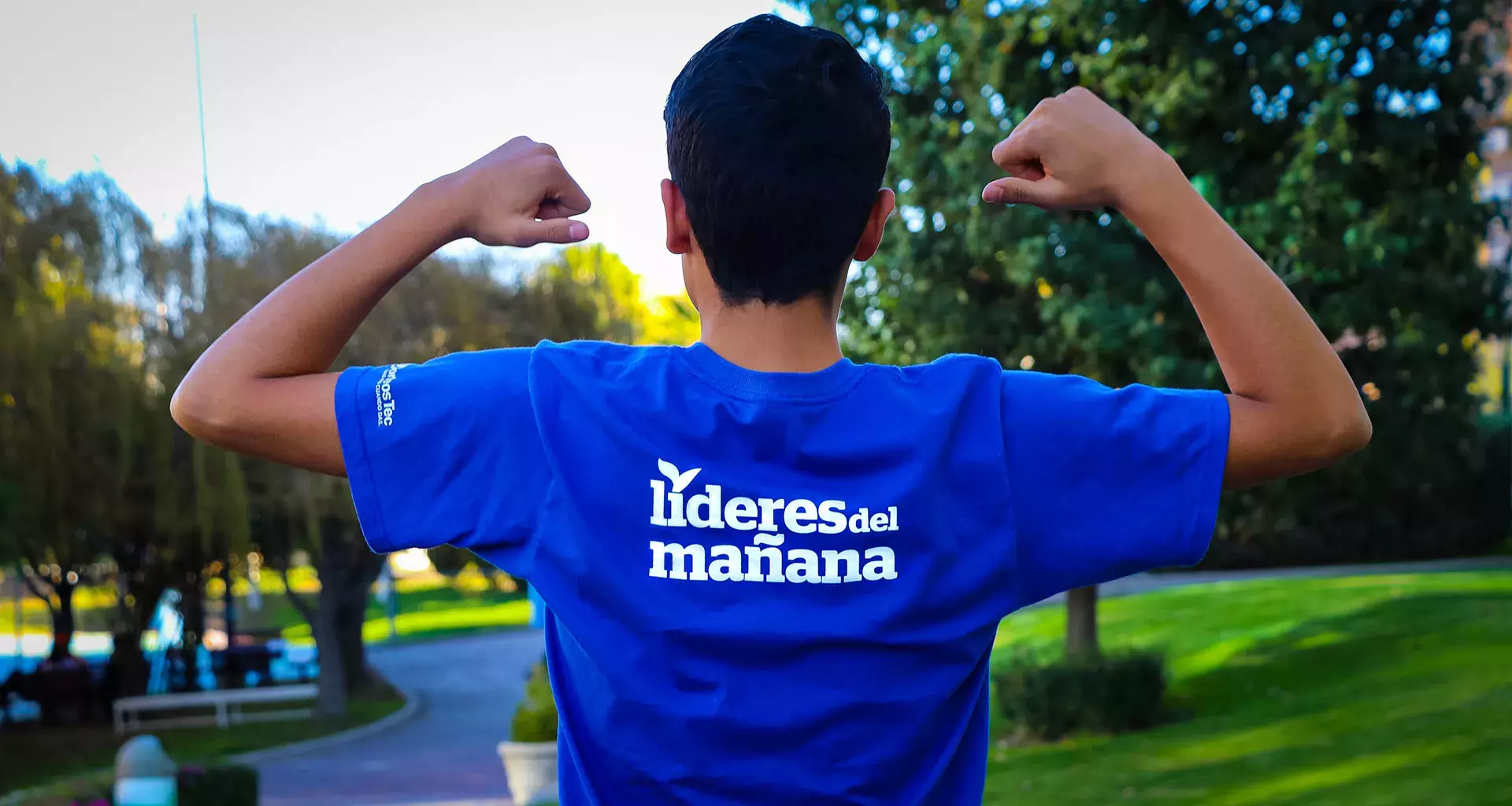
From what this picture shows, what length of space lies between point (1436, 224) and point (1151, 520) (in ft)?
39.6

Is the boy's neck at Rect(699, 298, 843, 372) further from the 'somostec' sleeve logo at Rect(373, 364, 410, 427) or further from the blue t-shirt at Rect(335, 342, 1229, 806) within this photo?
the 'somostec' sleeve logo at Rect(373, 364, 410, 427)

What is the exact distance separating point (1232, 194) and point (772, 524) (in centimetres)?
1164

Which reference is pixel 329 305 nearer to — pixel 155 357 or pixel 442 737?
pixel 155 357

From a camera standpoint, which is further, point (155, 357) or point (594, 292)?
point (594, 292)

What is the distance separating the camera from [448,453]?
1.33 m

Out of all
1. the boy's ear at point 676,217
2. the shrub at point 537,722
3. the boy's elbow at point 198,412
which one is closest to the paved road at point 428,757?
the shrub at point 537,722

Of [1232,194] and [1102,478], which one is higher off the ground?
[1232,194]

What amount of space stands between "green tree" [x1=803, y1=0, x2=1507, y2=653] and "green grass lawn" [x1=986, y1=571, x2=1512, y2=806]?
1818 millimetres

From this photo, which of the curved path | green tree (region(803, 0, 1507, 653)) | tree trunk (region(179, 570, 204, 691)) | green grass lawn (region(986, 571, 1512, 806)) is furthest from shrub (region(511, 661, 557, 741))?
tree trunk (region(179, 570, 204, 691))

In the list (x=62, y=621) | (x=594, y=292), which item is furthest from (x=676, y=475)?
(x=62, y=621)

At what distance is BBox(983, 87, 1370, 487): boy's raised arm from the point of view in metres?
1.39

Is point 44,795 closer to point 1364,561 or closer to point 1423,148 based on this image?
point 1423,148

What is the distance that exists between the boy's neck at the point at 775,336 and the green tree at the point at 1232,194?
10.5 metres

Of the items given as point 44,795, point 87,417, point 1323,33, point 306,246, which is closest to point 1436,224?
point 1323,33
